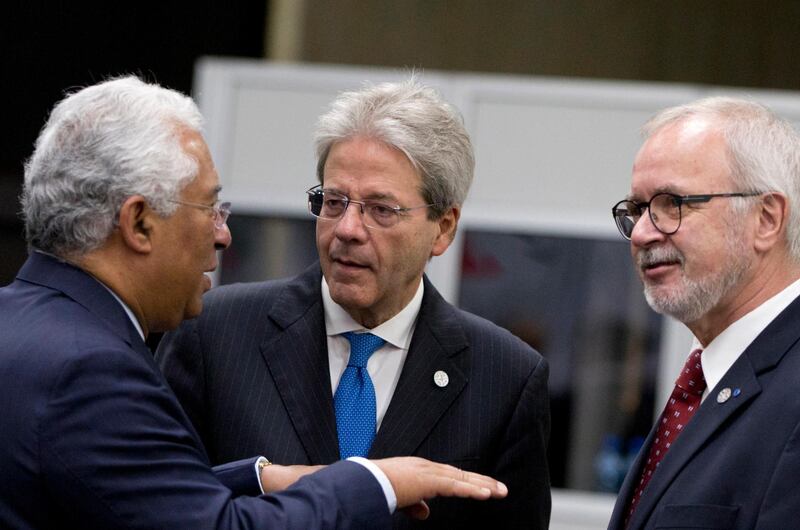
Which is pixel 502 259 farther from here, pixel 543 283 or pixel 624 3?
pixel 624 3

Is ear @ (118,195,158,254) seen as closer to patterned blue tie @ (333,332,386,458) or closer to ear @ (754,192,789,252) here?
patterned blue tie @ (333,332,386,458)

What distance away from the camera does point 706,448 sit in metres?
2.31

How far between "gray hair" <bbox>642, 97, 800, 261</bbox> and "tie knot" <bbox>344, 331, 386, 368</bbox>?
827 mm

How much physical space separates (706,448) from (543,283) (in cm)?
305

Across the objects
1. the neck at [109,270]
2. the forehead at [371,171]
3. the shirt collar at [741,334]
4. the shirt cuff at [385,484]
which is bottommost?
the shirt cuff at [385,484]

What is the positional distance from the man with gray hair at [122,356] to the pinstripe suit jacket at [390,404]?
0.30 m

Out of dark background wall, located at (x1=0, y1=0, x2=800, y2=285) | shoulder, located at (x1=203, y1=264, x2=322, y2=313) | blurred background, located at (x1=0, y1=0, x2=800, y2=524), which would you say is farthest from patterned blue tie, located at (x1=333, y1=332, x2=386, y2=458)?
dark background wall, located at (x1=0, y1=0, x2=800, y2=285)

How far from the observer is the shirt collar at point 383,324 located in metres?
2.77

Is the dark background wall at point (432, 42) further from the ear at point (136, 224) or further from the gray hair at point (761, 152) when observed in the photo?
the ear at point (136, 224)

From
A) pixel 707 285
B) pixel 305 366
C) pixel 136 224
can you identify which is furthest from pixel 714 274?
pixel 136 224

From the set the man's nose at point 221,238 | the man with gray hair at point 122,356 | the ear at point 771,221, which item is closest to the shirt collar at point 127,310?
the man with gray hair at point 122,356

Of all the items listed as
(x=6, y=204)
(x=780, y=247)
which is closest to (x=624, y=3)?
(x=6, y=204)

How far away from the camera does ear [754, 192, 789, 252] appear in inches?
97.3

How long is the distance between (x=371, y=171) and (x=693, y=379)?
2.64 ft
